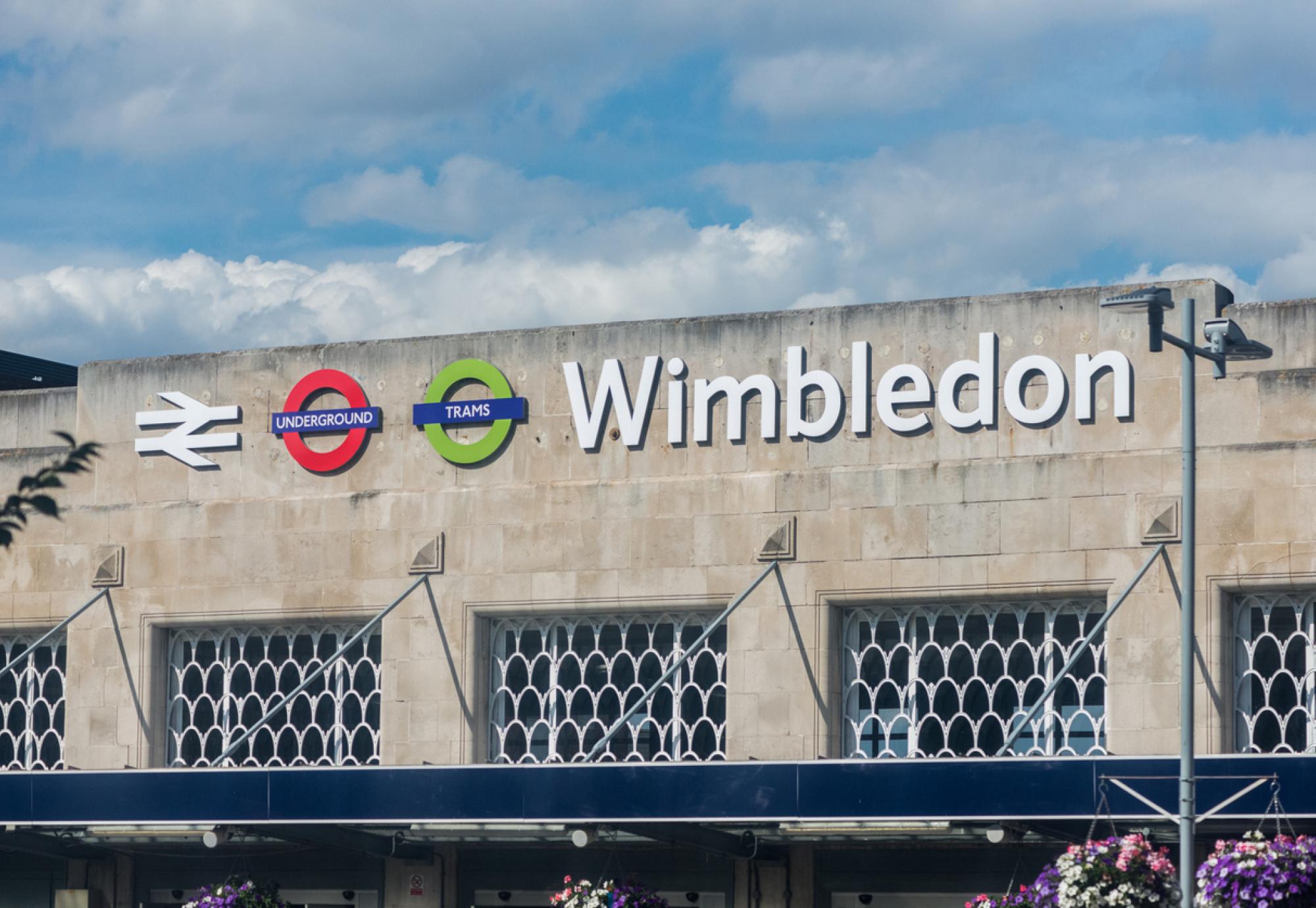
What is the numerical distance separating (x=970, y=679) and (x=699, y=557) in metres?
3.65

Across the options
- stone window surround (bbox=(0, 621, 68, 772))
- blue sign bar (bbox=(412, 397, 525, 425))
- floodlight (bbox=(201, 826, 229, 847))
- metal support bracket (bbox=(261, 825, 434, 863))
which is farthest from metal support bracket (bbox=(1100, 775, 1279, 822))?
stone window surround (bbox=(0, 621, 68, 772))

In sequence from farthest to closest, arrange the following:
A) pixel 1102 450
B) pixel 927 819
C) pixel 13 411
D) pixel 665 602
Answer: pixel 13 411
pixel 665 602
pixel 1102 450
pixel 927 819

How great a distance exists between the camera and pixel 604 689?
26.7 m

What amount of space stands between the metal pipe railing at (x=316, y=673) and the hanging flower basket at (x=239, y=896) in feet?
5.09

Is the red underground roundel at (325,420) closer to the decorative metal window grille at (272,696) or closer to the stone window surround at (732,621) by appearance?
the stone window surround at (732,621)

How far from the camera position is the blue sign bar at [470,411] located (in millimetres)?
27578

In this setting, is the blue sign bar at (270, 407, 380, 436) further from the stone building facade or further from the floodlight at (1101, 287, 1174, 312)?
the floodlight at (1101, 287, 1174, 312)

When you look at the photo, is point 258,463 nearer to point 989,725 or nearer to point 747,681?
point 747,681

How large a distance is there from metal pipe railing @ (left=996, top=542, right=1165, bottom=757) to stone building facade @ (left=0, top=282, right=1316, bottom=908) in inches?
11.0

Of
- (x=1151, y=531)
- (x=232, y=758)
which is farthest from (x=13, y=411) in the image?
(x=1151, y=531)

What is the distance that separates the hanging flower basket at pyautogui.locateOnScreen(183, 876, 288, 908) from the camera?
1049 inches

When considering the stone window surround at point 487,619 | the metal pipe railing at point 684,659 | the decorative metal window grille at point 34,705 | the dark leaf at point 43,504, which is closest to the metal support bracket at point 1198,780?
the metal pipe railing at point 684,659

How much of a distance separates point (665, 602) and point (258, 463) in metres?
6.35

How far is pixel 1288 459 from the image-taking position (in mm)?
23656
